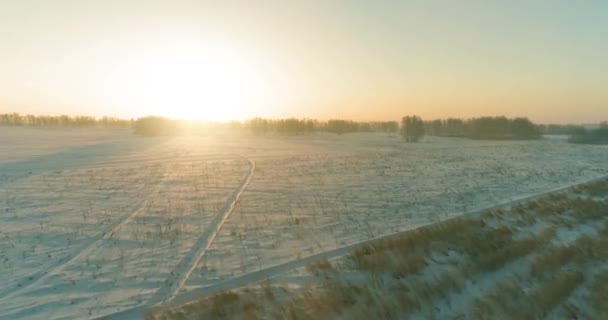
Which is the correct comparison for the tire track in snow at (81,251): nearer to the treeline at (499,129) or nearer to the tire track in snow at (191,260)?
the tire track in snow at (191,260)

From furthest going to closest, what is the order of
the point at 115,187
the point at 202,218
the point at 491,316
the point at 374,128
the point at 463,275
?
the point at 374,128 → the point at 115,187 → the point at 202,218 → the point at 463,275 → the point at 491,316

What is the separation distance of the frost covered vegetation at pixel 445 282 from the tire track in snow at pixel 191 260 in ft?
1.87

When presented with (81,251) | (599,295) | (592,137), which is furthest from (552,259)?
(592,137)

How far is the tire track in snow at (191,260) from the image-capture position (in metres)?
6.76

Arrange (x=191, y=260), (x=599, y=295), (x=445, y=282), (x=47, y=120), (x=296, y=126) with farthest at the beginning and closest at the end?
(x=47, y=120) → (x=296, y=126) → (x=191, y=260) → (x=445, y=282) → (x=599, y=295)

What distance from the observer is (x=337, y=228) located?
1117 cm

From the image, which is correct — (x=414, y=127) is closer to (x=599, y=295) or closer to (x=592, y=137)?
(x=592, y=137)

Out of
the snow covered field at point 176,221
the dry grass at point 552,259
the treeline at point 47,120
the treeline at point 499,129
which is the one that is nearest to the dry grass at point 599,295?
the dry grass at point 552,259

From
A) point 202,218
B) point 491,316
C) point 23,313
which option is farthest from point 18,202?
point 491,316

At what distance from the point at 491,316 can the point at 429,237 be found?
3.60m

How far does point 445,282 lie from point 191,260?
573 centimetres

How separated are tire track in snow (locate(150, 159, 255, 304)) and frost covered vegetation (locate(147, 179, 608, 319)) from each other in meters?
0.57

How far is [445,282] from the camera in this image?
307 inches

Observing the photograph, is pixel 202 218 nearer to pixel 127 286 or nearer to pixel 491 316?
pixel 127 286
